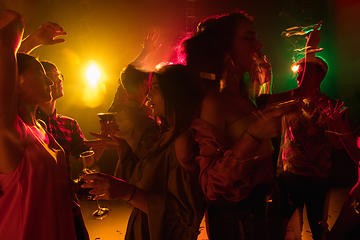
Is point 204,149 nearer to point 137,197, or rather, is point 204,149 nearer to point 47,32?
point 137,197

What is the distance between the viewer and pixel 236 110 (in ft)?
2.48

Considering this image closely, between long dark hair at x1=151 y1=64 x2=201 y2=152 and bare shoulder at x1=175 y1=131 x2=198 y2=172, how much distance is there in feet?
0.20

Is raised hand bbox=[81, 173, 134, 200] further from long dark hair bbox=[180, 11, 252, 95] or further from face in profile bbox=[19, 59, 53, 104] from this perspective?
long dark hair bbox=[180, 11, 252, 95]

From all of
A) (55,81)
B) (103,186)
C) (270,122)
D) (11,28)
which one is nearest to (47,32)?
(55,81)

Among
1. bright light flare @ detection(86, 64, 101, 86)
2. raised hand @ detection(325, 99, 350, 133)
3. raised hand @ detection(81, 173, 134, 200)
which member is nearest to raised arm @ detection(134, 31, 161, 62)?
bright light flare @ detection(86, 64, 101, 86)

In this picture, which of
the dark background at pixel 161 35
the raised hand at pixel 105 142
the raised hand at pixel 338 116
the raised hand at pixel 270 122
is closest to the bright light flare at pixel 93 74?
the dark background at pixel 161 35

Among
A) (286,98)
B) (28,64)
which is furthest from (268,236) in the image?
(28,64)

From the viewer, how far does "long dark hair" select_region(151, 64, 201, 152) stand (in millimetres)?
867

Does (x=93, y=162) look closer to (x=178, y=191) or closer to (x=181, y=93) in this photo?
(x=178, y=191)

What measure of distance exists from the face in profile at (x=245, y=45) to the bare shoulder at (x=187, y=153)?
0.37 m

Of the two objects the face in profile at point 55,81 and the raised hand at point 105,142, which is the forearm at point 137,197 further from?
the face in profile at point 55,81

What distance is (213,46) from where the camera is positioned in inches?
31.0

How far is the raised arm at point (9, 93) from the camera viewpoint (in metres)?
0.58

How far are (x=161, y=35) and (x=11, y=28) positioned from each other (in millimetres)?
711
